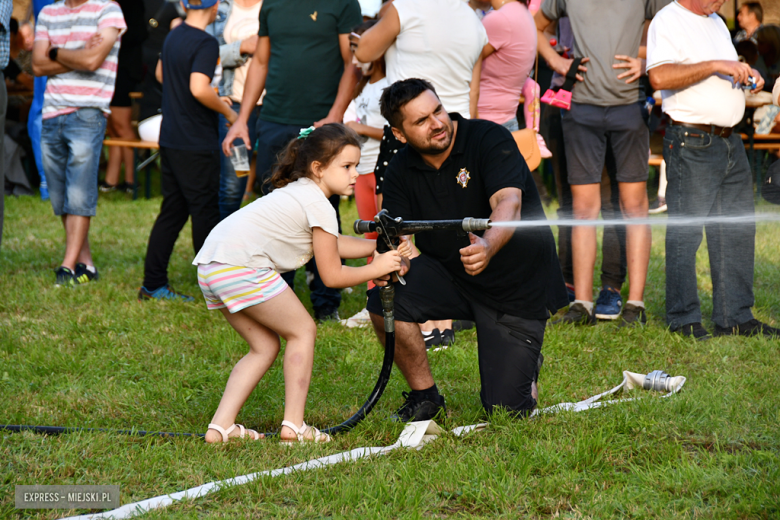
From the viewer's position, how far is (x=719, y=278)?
5023 millimetres

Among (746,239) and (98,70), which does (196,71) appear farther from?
(746,239)

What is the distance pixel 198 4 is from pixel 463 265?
341 cm

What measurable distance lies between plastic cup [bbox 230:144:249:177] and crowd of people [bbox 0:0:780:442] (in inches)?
2.1

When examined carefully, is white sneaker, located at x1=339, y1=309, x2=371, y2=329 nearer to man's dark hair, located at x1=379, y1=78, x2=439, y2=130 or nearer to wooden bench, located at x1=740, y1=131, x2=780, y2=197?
man's dark hair, located at x1=379, y1=78, x2=439, y2=130

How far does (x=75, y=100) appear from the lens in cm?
641

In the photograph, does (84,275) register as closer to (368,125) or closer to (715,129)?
(368,125)

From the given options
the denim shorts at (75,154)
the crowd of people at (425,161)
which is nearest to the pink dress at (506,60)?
the crowd of people at (425,161)

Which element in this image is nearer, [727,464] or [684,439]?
[727,464]

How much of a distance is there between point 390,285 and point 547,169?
7.86 m

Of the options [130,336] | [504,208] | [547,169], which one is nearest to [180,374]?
[130,336]

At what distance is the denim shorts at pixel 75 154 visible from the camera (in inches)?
253

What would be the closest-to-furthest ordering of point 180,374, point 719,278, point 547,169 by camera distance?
point 180,374, point 719,278, point 547,169

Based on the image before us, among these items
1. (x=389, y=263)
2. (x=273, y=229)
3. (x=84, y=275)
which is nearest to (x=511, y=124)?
(x=389, y=263)

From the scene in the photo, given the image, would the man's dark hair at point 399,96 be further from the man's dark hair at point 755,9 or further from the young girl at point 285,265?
the man's dark hair at point 755,9
